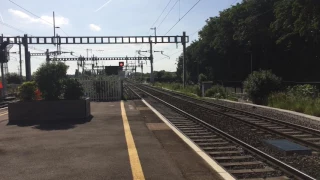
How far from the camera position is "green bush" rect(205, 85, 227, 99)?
33.7 meters

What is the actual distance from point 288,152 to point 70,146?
18.0 ft

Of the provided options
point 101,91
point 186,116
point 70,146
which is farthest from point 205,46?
point 70,146

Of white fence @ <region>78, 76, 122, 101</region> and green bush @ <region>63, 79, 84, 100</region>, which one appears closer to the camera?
green bush @ <region>63, 79, 84, 100</region>

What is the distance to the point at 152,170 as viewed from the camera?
22.8 feet

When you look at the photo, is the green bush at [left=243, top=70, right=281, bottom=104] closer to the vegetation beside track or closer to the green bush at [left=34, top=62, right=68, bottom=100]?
the vegetation beside track

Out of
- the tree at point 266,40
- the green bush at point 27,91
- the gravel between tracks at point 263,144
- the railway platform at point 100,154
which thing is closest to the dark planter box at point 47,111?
the green bush at point 27,91

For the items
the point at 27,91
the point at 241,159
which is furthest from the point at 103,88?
the point at 241,159

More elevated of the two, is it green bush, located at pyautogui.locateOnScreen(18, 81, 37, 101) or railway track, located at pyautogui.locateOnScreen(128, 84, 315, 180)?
green bush, located at pyautogui.locateOnScreen(18, 81, 37, 101)

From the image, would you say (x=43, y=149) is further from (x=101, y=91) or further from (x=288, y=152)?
(x=101, y=91)

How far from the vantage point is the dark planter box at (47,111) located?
49.6ft

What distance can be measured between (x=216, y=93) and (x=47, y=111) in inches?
885

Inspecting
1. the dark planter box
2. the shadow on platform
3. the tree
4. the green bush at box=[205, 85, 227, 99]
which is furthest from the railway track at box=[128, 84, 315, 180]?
the tree

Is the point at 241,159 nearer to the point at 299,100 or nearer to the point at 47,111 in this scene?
the point at 47,111

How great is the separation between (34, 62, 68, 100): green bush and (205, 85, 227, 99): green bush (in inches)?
788
